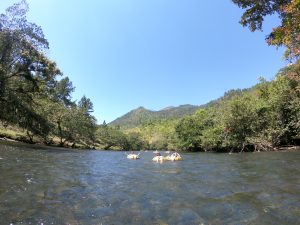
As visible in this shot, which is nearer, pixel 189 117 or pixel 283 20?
pixel 283 20

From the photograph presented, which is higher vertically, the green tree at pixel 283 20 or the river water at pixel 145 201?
the green tree at pixel 283 20

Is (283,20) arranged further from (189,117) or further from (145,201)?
(189,117)

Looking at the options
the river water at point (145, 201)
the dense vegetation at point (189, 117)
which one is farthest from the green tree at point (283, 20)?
the river water at point (145, 201)

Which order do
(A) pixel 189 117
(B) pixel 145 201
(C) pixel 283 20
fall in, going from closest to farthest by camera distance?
(B) pixel 145 201 < (C) pixel 283 20 < (A) pixel 189 117

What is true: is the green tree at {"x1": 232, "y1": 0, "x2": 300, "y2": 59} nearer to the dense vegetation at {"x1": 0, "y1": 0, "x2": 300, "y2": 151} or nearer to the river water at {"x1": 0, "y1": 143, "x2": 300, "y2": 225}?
the dense vegetation at {"x1": 0, "y1": 0, "x2": 300, "y2": 151}

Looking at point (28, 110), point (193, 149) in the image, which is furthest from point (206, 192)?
point (193, 149)

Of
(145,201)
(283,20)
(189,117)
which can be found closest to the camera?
(145,201)

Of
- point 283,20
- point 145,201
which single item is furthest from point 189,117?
point 145,201

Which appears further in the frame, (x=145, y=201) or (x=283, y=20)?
(x=283, y=20)

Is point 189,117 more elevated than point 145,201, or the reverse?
point 189,117

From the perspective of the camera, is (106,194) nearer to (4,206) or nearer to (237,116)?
(4,206)

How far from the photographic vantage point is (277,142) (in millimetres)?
50312

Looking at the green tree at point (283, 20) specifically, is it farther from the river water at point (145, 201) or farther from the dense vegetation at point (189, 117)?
the river water at point (145, 201)

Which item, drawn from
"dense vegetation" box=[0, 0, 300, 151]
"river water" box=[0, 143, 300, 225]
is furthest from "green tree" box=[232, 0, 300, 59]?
"river water" box=[0, 143, 300, 225]
